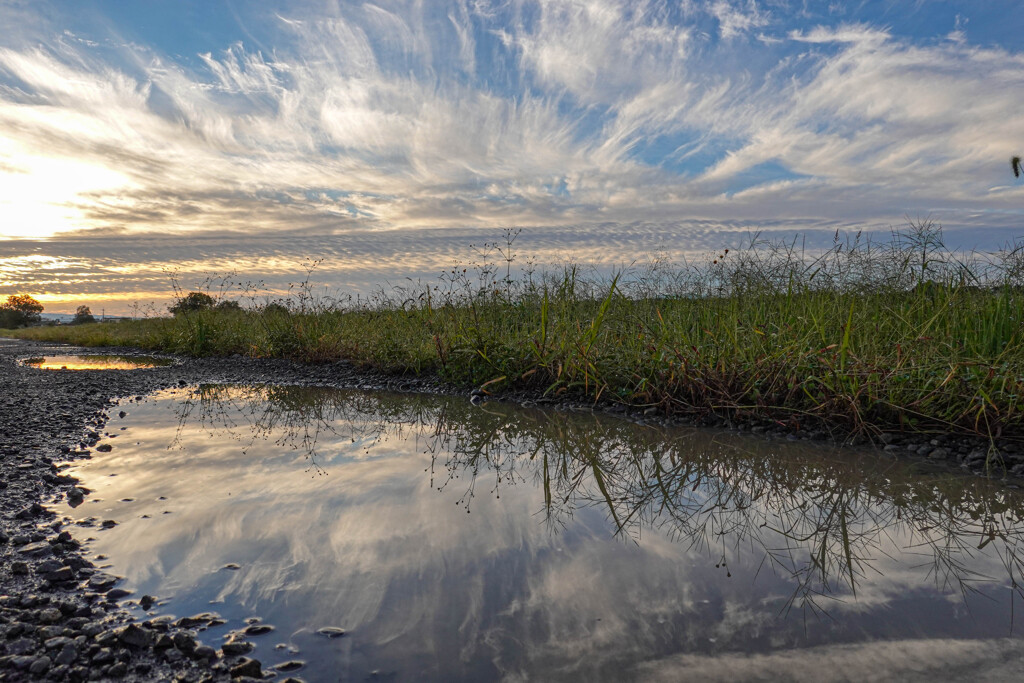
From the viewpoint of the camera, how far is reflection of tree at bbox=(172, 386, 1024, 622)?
2283 millimetres

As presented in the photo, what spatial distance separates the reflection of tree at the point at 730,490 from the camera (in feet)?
7.49

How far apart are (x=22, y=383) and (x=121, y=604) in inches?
297

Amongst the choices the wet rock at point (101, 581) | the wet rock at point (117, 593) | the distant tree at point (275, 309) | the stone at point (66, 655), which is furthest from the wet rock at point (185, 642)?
the distant tree at point (275, 309)

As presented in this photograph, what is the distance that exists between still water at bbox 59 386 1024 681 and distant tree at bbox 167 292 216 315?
422 inches

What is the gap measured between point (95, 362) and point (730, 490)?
1280cm

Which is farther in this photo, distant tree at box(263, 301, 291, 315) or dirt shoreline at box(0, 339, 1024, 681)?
distant tree at box(263, 301, 291, 315)

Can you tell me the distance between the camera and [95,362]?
11539 mm

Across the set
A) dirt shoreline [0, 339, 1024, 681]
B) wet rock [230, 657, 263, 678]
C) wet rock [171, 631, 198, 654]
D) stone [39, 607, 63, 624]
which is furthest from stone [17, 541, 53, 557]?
wet rock [230, 657, 263, 678]

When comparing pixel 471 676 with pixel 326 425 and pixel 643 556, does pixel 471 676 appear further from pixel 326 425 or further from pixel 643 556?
pixel 326 425

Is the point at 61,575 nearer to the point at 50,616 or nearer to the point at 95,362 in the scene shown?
Result: the point at 50,616

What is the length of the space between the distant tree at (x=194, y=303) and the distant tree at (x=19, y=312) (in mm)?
31331

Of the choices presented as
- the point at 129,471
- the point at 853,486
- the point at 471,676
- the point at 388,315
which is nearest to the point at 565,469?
the point at 853,486

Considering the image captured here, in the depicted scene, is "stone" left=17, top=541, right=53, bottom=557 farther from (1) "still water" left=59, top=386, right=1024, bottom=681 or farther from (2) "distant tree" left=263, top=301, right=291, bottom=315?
(2) "distant tree" left=263, top=301, right=291, bottom=315

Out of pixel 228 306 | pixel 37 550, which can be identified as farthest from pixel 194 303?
pixel 37 550
